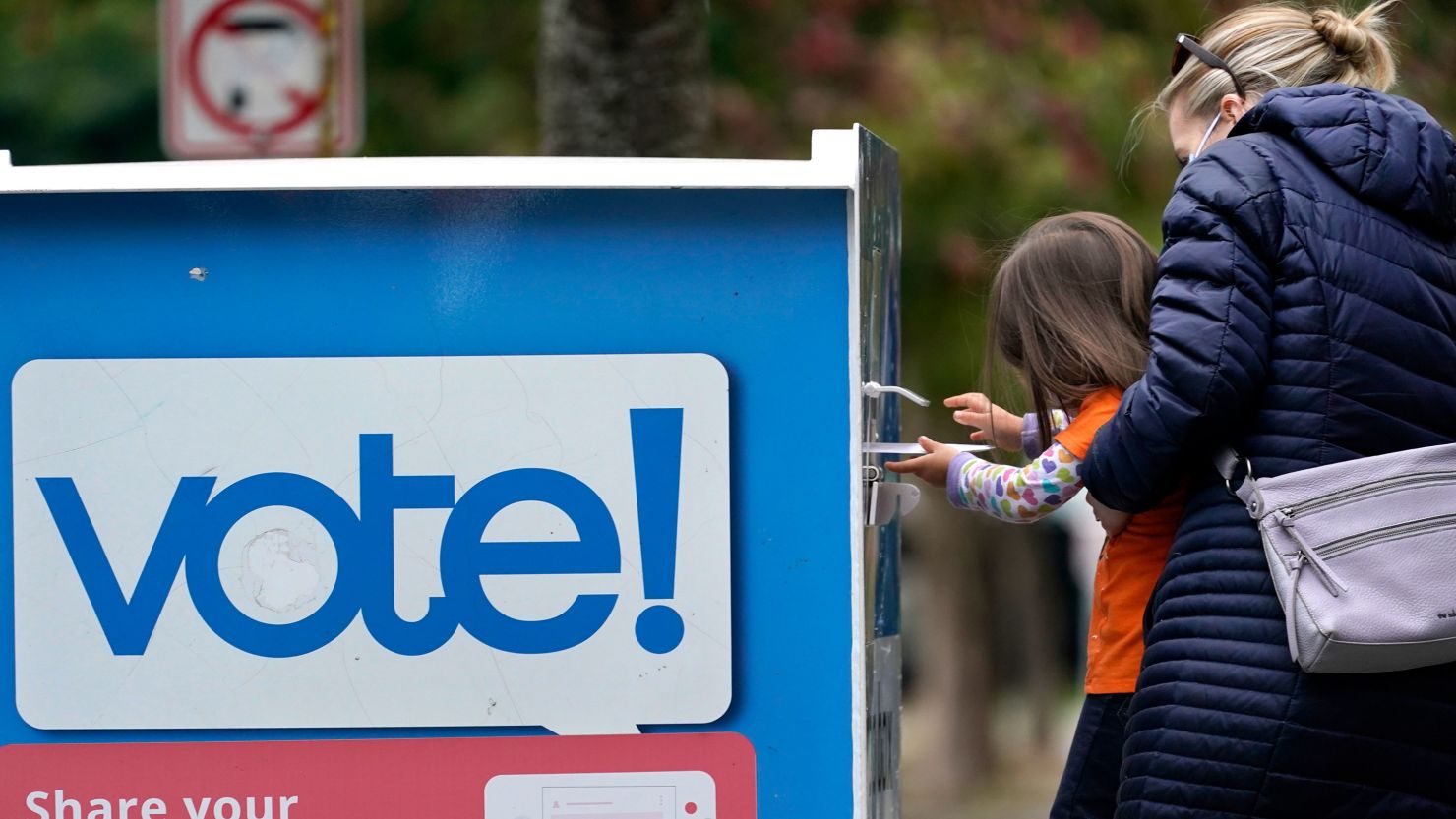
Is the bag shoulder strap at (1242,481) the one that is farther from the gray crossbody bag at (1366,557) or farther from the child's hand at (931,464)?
the child's hand at (931,464)

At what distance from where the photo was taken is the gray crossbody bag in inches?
85.9

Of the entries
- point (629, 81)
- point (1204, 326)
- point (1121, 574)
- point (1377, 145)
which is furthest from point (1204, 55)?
point (629, 81)

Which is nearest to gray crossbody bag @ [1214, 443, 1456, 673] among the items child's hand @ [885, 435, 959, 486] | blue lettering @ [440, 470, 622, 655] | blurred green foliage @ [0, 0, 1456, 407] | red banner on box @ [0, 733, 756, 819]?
child's hand @ [885, 435, 959, 486]

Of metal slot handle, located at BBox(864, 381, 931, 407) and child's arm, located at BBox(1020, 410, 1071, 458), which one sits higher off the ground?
metal slot handle, located at BBox(864, 381, 931, 407)

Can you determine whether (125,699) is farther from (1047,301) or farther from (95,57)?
(95,57)

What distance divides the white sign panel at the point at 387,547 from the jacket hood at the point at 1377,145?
0.85 meters

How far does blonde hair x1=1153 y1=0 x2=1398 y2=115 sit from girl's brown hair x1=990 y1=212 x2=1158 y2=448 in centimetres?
25

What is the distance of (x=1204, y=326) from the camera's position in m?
2.27

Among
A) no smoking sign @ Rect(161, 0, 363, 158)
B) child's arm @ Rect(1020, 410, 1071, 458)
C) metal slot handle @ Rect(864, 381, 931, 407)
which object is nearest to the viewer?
metal slot handle @ Rect(864, 381, 931, 407)

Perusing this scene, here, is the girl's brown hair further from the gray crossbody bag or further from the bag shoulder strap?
the gray crossbody bag

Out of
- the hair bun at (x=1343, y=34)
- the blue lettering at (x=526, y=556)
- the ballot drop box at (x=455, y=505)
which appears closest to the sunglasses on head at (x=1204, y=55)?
the hair bun at (x=1343, y=34)

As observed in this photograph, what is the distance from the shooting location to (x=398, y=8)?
7.73m

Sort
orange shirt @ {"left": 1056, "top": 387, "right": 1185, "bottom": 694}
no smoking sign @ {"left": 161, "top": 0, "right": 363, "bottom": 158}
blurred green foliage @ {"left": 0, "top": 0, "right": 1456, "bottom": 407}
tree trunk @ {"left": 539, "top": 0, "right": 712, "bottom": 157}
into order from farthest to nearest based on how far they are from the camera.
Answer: blurred green foliage @ {"left": 0, "top": 0, "right": 1456, "bottom": 407} → tree trunk @ {"left": 539, "top": 0, "right": 712, "bottom": 157} → no smoking sign @ {"left": 161, "top": 0, "right": 363, "bottom": 158} → orange shirt @ {"left": 1056, "top": 387, "right": 1185, "bottom": 694}

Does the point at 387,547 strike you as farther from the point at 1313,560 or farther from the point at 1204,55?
the point at 1204,55
